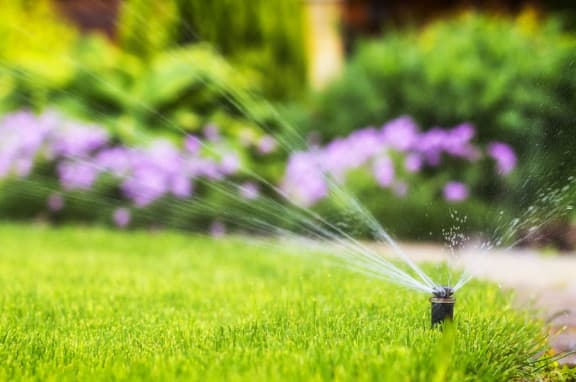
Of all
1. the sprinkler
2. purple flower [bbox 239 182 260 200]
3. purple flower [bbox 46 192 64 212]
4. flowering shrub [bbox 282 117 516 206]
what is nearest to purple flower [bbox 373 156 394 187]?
flowering shrub [bbox 282 117 516 206]

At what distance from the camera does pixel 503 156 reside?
233 inches

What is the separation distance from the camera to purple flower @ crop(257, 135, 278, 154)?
7119 millimetres

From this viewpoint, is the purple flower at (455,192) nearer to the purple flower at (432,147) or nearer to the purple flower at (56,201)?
the purple flower at (432,147)

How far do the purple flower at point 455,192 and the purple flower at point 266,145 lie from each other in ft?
6.01

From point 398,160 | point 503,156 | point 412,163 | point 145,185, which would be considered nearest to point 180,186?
point 145,185

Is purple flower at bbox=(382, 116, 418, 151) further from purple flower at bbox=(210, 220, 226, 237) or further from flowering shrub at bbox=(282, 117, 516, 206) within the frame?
purple flower at bbox=(210, 220, 226, 237)

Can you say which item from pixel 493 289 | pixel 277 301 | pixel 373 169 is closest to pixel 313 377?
pixel 277 301

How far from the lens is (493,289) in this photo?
3613 millimetres

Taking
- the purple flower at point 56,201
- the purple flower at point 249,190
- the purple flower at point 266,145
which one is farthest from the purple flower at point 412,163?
the purple flower at point 56,201

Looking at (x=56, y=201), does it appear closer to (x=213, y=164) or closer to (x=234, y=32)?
(x=213, y=164)

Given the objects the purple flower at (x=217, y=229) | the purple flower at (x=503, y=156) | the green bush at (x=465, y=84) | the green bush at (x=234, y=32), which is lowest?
the purple flower at (x=217, y=229)

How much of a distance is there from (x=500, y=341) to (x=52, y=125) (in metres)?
5.15

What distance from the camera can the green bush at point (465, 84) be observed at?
621 cm

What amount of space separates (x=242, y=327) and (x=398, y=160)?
3.57 meters
